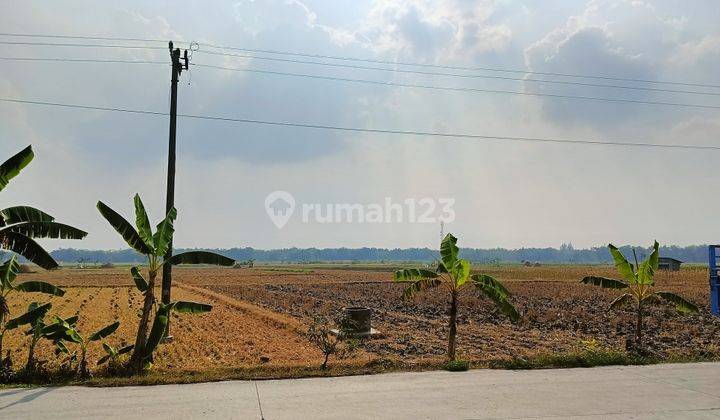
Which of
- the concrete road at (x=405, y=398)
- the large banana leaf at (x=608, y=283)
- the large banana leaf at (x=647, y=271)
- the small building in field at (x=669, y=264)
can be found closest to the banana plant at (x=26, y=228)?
the concrete road at (x=405, y=398)

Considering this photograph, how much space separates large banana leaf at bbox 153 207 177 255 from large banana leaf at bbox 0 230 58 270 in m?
2.00

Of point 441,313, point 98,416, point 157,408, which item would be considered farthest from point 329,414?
point 441,313

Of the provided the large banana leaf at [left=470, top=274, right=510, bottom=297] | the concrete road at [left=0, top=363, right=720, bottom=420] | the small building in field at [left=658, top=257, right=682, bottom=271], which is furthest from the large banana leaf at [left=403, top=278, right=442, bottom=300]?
the small building in field at [left=658, top=257, right=682, bottom=271]

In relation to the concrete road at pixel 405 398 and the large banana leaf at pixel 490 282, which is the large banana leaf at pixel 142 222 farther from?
the large banana leaf at pixel 490 282

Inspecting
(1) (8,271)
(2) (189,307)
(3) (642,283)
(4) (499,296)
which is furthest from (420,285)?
(1) (8,271)

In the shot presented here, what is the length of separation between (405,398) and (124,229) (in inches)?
261

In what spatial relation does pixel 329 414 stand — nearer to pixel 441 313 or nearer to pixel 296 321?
pixel 296 321

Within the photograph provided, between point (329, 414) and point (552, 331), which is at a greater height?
point (329, 414)

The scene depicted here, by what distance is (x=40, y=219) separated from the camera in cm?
985

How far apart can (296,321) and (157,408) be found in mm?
16782

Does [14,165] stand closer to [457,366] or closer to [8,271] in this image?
[8,271]

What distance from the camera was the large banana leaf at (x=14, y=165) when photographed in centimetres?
957

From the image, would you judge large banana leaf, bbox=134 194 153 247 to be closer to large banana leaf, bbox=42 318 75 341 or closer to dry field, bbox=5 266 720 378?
large banana leaf, bbox=42 318 75 341

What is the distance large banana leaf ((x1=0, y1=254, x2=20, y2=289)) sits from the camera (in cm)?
944
